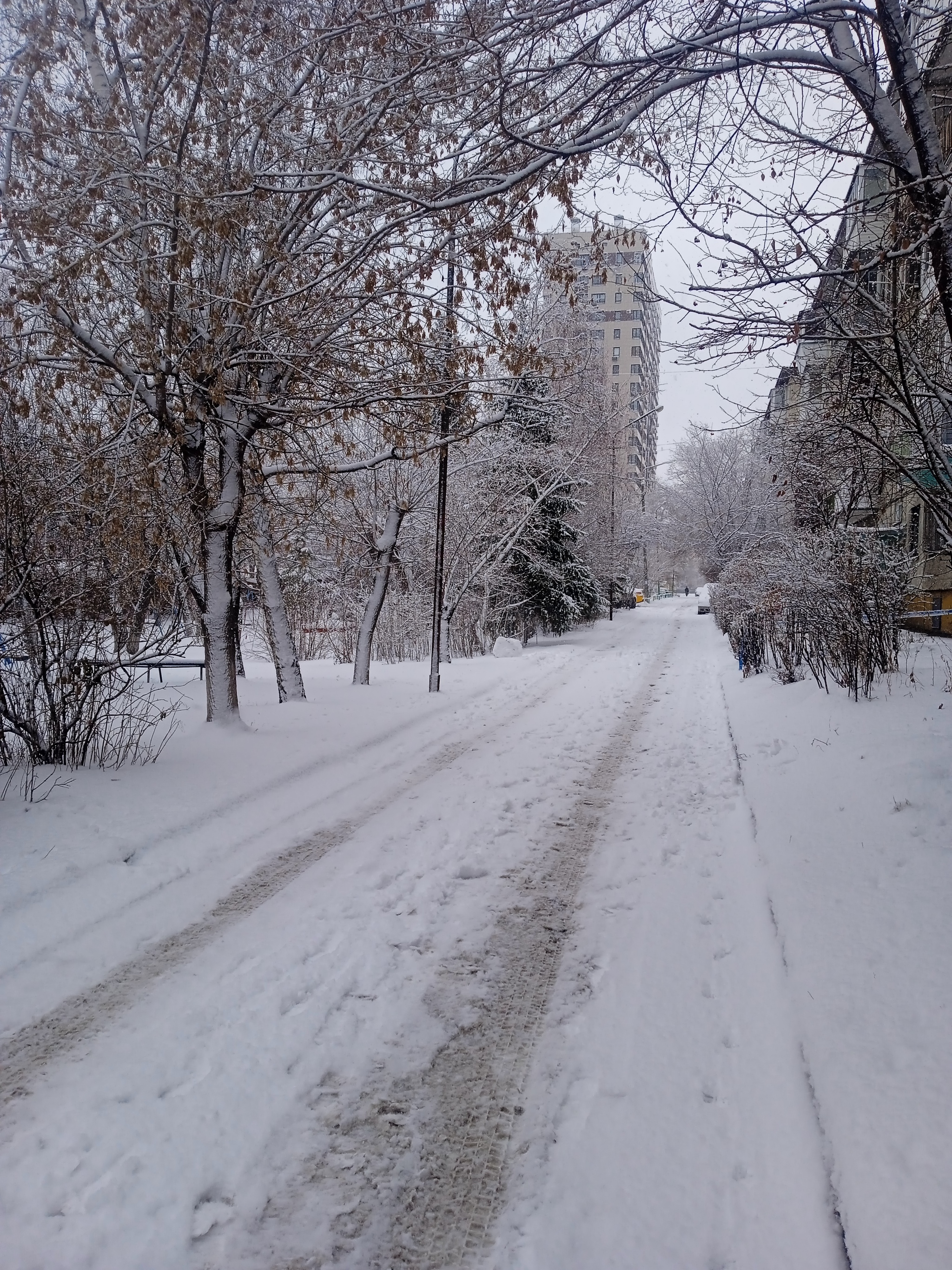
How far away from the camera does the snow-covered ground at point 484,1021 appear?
2266 mm

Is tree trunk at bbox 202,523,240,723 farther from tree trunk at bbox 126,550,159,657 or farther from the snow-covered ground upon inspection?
the snow-covered ground

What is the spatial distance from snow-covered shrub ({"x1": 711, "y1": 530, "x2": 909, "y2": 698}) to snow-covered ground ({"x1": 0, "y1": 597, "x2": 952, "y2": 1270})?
1.79m

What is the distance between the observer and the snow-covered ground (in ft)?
7.43

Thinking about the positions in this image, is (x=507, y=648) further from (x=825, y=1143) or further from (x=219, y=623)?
(x=825, y=1143)

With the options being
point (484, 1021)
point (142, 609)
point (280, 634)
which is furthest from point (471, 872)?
point (280, 634)

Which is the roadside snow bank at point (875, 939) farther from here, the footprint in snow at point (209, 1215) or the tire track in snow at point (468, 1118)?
the footprint in snow at point (209, 1215)

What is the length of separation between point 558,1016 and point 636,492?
50110mm

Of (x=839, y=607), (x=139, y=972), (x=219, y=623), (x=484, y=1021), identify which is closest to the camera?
(x=484, y=1021)

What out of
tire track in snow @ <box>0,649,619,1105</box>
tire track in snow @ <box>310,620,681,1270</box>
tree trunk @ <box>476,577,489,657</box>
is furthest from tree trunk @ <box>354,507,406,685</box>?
tire track in snow @ <box>310,620,681,1270</box>

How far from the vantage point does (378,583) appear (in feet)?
45.2

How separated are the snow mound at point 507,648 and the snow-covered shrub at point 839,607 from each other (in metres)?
9.89

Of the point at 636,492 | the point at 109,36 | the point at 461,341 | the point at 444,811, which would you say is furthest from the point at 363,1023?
the point at 636,492

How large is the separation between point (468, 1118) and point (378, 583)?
11.5m

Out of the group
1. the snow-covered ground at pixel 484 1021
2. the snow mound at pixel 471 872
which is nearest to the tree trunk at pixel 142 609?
the snow-covered ground at pixel 484 1021
